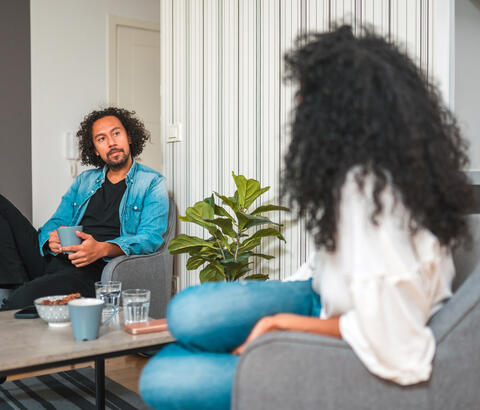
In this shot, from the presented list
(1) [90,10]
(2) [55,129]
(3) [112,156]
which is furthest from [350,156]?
(1) [90,10]

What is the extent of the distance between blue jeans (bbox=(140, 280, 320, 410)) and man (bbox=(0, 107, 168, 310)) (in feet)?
4.56

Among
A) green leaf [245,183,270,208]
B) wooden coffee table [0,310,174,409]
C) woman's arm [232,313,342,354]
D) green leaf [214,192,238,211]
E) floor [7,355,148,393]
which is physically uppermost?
green leaf [245,183,270,208]

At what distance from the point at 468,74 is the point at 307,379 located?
1.28m

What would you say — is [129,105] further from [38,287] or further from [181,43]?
[38,287]

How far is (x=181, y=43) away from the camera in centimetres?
296

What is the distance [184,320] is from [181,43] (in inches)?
86.3

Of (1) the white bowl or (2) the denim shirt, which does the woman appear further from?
(2) the denim shirt

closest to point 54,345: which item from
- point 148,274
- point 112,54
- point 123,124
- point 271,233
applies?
point 271,233

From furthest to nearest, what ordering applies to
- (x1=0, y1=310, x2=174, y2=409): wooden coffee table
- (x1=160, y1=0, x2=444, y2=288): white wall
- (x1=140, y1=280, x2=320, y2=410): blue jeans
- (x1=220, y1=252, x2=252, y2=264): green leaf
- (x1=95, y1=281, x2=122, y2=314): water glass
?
(x1=220, y1=252, x2=252, y2=264): green leaf → (x1=160, y1=0, x2=444, y2=288): white wall → (x1=95, y1=281, x2=122, y2=314): water glass → (x1=0, y1=310, x2=174, y2=409): wooden coffee table → (x1=140, y1=280, x2=320, y2=410): blue jeans

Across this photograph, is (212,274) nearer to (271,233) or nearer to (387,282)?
(271,233)

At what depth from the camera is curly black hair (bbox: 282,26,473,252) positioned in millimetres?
919

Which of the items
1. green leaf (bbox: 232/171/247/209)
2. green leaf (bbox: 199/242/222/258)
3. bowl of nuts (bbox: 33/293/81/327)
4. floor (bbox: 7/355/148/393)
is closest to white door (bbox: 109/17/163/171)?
floor (bbox: 7/355/148/393)

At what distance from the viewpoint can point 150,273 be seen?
8.46 ft

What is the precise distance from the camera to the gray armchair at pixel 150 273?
242 centimetres
